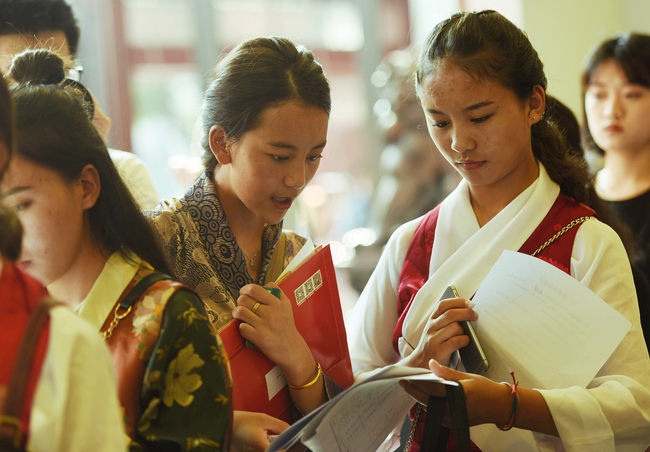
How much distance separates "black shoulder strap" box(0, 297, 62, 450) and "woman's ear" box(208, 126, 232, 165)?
770 mm

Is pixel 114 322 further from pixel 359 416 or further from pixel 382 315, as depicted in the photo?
pixel 382 315

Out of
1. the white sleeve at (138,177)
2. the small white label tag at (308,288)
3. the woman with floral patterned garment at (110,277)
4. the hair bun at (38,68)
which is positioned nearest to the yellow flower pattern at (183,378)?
the woman with floral patterned garment at (110,277)

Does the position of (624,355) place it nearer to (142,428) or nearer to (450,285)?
(450,285)

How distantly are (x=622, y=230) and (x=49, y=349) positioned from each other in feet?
3.75

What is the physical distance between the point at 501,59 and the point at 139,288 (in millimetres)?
761

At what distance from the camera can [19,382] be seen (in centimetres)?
65

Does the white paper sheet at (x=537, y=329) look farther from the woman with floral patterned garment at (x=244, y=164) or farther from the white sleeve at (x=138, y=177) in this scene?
the white sleeve at (x=138, y=177)

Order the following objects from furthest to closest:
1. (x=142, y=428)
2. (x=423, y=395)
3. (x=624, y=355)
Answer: (x=624, y=355)
(x=423, y=395)
(x=142, y=428)

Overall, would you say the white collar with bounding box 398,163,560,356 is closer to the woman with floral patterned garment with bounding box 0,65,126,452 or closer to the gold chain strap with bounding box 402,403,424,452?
the gold chain strap with bounding box 402,403,424,452

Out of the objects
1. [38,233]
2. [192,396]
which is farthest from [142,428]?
[38,233]

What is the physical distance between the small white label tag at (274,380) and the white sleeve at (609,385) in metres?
0.44

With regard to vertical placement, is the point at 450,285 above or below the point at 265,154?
below

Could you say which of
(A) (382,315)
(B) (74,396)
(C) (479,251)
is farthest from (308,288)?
(B) (74,396)

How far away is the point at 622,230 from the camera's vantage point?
1.45m
